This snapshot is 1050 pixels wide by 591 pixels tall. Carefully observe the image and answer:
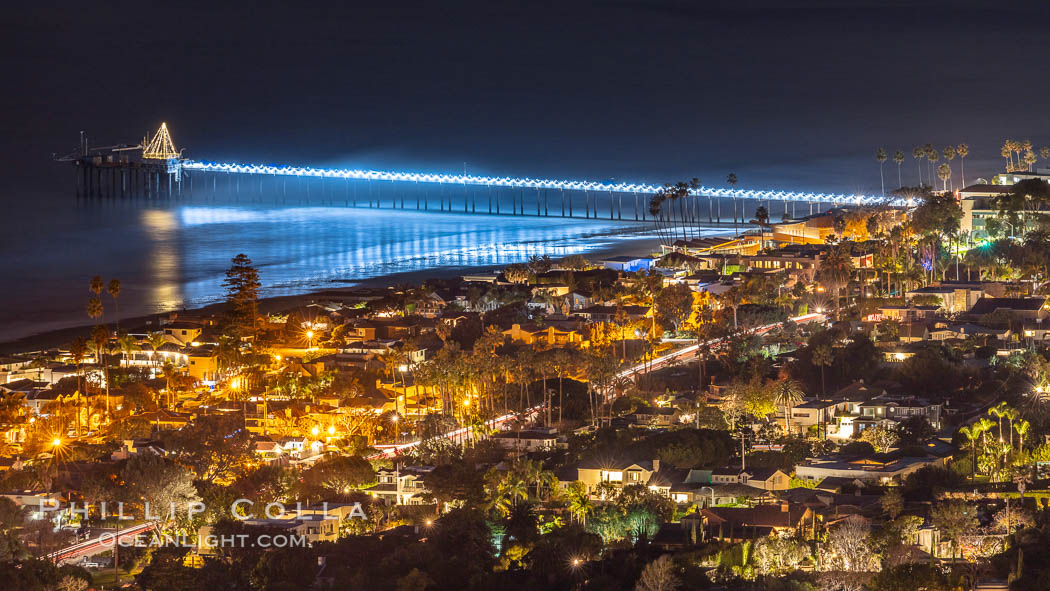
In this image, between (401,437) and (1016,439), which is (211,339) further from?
(1016,439)

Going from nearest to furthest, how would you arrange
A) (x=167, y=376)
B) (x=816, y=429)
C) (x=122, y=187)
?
(x=816, y=429) → (x=167, y=376) → (x=122, y=187)

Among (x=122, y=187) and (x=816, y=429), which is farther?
(x=122, y=187)

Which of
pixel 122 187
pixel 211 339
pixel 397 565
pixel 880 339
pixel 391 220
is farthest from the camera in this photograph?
pixel 122 187

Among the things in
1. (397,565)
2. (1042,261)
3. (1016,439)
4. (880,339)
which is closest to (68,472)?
(397,565)

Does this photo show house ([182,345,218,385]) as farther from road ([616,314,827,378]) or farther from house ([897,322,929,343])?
house ([897,322,929,343])

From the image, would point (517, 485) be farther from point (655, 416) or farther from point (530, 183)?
point (530, 183)

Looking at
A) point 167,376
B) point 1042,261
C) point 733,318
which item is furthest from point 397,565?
point 1042,261

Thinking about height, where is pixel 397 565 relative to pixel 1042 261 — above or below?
below
